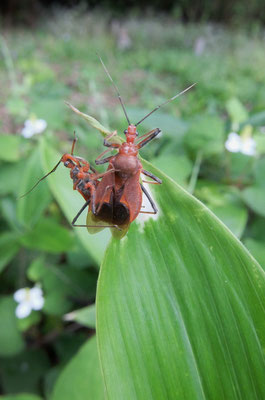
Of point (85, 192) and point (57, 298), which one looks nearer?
point (85, 192)

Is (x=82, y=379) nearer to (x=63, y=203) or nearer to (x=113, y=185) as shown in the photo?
(x=63, y=203)

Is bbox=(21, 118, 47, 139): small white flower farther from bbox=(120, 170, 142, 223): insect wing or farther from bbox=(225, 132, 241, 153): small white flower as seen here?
bbox=(120, 170, 142, 223): insect wing

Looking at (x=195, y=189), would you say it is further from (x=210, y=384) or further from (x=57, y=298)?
(x=210, y=384)

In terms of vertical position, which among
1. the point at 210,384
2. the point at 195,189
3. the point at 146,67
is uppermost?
the point at 210,384

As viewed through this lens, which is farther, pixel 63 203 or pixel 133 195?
pixel 63 203

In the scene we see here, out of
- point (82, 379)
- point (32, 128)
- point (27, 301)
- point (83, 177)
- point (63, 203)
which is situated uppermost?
point (83, 177)

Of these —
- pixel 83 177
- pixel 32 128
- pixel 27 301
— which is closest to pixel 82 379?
pixel 27 301

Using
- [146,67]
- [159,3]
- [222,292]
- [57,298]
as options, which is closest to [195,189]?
[57,298]

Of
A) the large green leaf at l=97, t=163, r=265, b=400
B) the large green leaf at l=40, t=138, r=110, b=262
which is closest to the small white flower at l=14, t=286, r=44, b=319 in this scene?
the large green leaf at l=40, t=138, r=110, b=262
